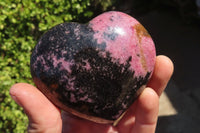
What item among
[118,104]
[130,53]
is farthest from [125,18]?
[118,104]

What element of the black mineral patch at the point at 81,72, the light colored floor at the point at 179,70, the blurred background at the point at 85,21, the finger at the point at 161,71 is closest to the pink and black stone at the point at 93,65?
the black mineral patch at the point at 81,72

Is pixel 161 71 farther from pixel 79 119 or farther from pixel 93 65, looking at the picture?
pixel 79 119

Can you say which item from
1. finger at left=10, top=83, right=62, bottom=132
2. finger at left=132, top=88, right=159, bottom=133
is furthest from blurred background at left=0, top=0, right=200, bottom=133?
finger at left=132, top=88, right=159, bottom=133

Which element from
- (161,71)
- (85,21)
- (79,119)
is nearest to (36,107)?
(79,119)

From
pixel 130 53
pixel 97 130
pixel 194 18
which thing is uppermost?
pixel 130 53

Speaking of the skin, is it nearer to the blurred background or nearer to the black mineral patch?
the black mineral patch

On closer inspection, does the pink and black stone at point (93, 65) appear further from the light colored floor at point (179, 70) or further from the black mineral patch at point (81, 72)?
the light colored floor at point (179, 70)

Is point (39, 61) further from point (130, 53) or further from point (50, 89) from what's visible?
point (130, 53)
